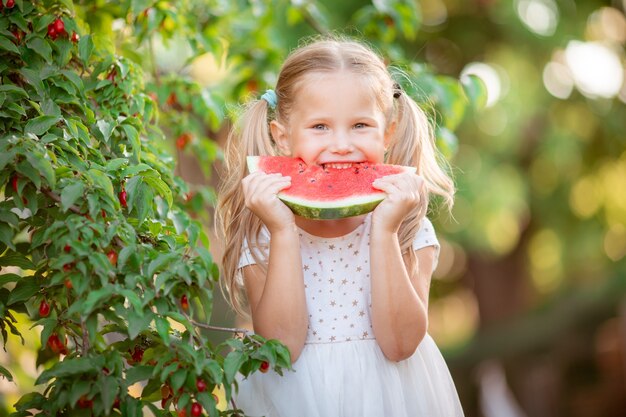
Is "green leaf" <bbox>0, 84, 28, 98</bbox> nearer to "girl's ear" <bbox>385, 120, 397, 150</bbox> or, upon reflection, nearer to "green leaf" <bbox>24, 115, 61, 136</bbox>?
"green leaf" <bbox>24, 115, 61, 136</bbox>

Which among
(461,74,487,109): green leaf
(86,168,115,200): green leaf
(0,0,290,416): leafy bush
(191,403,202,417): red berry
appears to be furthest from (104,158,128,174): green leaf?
(461,74,487,109): green leaf

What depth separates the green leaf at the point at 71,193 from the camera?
109 inches

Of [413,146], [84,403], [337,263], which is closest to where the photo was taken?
[84,403]

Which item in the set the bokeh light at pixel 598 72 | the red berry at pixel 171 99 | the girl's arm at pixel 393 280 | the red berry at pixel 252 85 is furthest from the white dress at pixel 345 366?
the bokeh light at pixel 598 72

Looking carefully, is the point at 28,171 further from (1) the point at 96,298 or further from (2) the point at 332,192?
(2) the point at 332,192

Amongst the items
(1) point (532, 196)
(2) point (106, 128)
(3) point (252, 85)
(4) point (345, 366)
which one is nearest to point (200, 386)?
(4) point (345, 366)

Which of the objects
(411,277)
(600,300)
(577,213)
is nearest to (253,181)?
(411,277)

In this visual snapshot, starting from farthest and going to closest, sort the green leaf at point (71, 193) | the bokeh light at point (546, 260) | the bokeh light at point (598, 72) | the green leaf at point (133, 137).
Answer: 1. the bokeh light at point (546, 260)
2. the bokeh light at point (598, 72)
3. the green leaf at point (133, 137)
4. the green leaf at point (71, 193)

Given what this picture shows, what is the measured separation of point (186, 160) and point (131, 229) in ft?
19.2

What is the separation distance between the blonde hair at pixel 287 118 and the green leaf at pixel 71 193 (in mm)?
863

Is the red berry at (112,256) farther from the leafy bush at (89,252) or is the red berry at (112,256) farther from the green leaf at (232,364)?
the green leaf at (232,364)

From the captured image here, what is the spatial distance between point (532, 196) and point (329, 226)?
28.2ft

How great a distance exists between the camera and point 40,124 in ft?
9.93

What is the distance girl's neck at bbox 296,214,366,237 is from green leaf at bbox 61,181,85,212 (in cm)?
99
